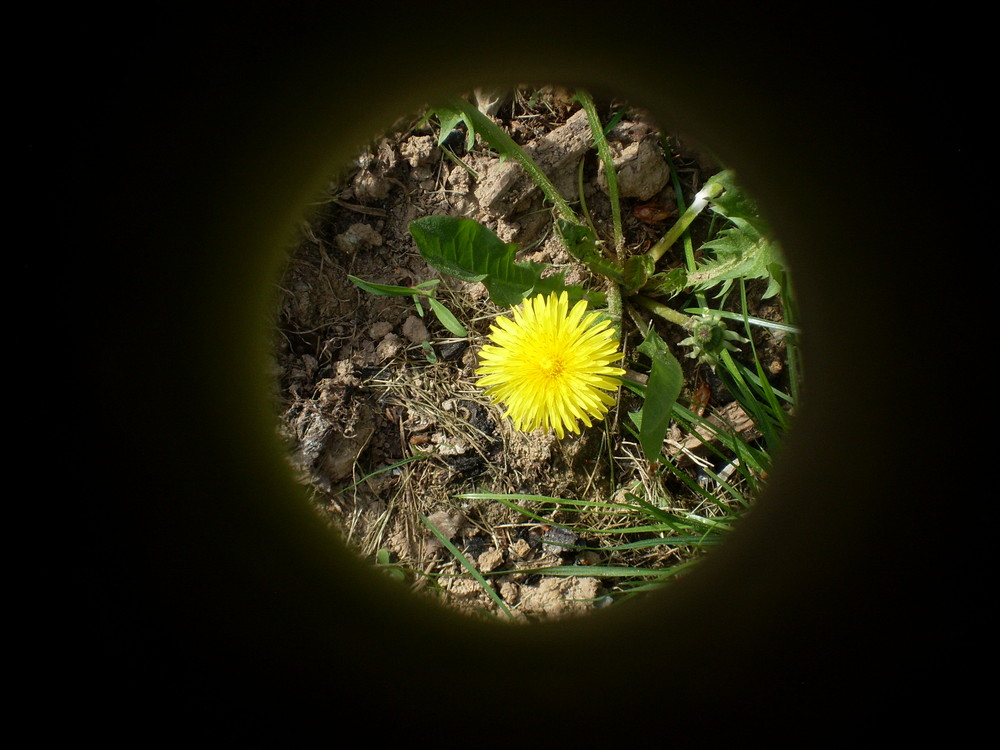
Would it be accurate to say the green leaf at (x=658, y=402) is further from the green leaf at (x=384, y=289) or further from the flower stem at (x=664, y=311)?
the green leaf at (x=384, y=289)

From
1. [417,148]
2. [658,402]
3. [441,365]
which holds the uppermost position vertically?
[417,148]

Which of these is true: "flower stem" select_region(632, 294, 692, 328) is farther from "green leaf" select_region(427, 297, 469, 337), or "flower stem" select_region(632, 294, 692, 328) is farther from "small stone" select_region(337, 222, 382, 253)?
"small stone" select_region(337, 222, 382, 253)

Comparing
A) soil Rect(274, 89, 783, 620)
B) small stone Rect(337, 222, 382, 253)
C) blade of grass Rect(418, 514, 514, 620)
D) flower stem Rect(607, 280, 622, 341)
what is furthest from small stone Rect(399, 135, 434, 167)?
blade of grass Rect(418, 514, 514, 620)

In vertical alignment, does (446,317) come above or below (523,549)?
above

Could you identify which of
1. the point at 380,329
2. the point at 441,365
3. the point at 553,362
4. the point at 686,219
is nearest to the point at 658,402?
the point at 553,362

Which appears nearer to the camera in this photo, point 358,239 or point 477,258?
point 477,258

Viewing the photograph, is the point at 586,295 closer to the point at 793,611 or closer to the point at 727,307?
the point at 727,307

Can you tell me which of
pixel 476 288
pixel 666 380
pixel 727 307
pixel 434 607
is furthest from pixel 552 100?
pixel 434 607

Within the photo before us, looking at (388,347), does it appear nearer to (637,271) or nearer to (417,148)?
(417,148)
